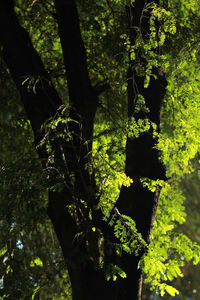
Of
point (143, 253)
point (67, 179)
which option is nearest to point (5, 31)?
point (67, 179)

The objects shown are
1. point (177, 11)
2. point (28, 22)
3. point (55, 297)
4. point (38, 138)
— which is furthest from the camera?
point (28, 22)

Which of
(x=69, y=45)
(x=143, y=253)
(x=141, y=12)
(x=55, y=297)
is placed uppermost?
(x=141, y=12)

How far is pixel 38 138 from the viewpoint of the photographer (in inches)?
161

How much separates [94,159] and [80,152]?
0.16 meters

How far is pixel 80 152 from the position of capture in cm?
392

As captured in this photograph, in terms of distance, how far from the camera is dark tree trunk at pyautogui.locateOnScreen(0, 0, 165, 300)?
3.66 m

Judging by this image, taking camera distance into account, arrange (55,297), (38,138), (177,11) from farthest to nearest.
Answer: (177,11) → (55,297) → (38,138)

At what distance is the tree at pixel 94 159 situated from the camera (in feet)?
12.0

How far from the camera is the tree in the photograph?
12.0ft

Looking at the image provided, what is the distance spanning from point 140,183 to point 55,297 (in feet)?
7.46

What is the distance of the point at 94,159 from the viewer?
387 cm

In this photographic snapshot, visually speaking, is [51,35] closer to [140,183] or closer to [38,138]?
[38,138]

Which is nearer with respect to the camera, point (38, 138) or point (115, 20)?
point (38, 138)

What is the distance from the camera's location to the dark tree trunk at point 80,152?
3.66 meters
